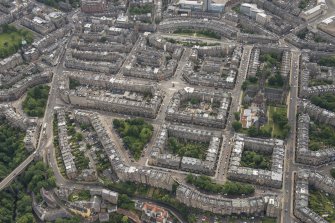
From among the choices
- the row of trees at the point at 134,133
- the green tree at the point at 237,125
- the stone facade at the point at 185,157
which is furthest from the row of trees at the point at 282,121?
the row of trees at the point at 134,133

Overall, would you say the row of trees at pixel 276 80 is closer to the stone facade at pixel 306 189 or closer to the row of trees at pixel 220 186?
the stone facade at pixel 306 189

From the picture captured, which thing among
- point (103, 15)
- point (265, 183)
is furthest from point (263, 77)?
point (103, 15)

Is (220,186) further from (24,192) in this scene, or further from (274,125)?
(24,192)

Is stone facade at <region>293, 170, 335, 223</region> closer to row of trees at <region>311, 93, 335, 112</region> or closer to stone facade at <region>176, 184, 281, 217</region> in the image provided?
stone facade at <region>176, 184, 281, 217</region>

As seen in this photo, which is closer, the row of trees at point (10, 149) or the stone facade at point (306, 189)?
the stone facade at point (306, 189)

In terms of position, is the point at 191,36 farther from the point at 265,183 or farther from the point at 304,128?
the point at 265,183

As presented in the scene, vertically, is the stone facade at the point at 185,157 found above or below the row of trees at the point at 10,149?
above
